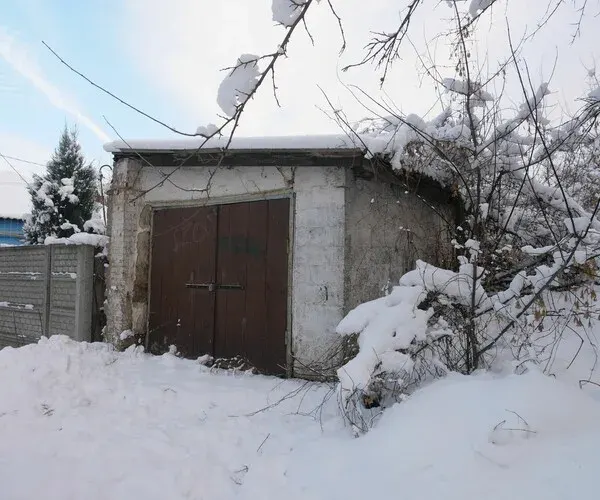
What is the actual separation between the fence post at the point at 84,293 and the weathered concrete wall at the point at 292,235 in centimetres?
27

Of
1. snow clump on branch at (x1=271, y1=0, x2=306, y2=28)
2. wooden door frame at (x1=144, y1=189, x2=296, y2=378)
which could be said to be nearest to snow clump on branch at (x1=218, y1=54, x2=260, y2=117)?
snow clump on branch at (x1=271, y1=0, x2=306, y2=28)

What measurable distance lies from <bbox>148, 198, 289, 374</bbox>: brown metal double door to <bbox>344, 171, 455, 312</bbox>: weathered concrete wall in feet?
2.24

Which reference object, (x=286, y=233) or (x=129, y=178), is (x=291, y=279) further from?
(x=129, y=178)

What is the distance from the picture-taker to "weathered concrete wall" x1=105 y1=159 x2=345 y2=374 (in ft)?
15.1

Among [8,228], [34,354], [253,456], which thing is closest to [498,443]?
[253,456]

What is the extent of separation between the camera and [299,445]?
9.77ft

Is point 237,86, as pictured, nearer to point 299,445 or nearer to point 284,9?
point 284,9

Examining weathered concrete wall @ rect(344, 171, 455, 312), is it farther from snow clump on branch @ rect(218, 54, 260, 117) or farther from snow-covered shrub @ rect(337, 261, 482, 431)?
snow clump on branch @ rect(218, 54, 260, 117)

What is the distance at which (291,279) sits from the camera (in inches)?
189

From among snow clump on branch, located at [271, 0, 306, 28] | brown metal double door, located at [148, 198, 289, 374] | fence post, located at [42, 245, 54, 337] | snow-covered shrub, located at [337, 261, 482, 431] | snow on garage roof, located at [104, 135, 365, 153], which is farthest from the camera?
fence post, located at [42, 245, 54, 337]

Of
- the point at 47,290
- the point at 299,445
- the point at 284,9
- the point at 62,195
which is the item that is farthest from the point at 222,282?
the point at 62,195

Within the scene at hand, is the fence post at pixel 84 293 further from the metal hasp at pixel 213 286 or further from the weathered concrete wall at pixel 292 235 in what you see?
the metal hasp at pixel 213 286

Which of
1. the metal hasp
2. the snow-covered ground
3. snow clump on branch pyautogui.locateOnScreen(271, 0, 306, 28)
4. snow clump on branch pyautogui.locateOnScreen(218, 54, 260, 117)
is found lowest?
the snow-covered ground

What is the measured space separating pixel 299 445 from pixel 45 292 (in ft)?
15.6
